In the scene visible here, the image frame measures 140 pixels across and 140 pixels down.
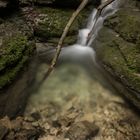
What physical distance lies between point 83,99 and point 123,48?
165cm

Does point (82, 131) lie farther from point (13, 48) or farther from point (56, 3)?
point (56, 3)

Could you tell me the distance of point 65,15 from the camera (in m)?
8.42

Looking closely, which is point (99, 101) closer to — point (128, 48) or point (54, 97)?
point (54, 97)

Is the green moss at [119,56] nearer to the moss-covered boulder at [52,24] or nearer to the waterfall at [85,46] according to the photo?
the waterfall at [85,46]

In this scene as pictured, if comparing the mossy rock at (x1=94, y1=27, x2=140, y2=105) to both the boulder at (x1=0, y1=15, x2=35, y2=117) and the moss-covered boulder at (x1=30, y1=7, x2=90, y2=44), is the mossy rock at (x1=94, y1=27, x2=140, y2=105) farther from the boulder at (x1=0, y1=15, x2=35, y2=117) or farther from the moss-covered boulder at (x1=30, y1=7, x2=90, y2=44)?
the boulder at (x1=0, y1=15, x2=35, y2=117)

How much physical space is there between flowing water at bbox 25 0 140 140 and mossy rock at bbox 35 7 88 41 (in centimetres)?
67

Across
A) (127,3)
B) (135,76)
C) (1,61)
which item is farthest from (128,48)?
(1,61)

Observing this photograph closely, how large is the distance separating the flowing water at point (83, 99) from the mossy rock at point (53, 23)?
0.67 metres

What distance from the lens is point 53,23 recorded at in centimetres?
812

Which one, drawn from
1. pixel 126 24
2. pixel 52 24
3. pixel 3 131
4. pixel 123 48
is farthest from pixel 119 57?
pixel 3 131

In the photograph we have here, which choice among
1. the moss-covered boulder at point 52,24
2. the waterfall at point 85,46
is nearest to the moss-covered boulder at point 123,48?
the waterfall at point 85,46

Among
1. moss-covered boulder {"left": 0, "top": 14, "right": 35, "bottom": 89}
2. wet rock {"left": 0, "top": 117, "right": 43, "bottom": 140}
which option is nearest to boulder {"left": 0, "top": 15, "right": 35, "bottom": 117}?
moss-covered boulder {"left": 0, "top": 14, "right": 35, "bottom": 89}

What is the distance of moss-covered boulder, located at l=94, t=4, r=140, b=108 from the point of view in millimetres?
6372

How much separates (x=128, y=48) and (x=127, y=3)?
254 centimetres
